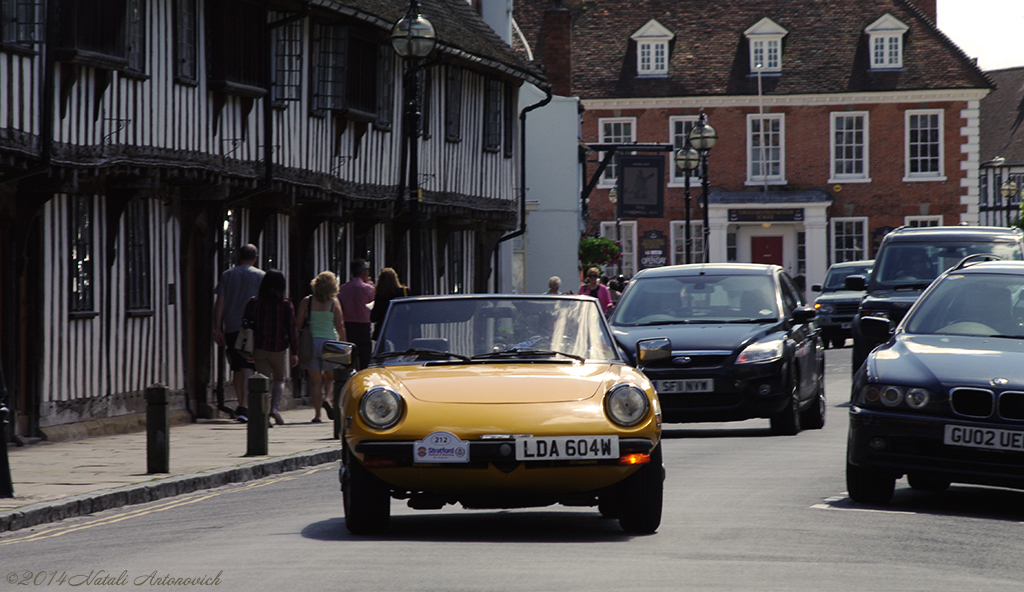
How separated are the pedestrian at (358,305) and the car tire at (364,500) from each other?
34.8ft

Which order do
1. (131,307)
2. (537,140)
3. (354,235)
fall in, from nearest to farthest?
(131,307), (354,235), (537,140)

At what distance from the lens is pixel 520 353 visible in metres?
8.81

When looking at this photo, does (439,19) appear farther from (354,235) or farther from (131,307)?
(131,307)

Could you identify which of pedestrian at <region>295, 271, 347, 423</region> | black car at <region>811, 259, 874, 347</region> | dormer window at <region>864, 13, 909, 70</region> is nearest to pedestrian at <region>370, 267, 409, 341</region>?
pedestrian at <region>295, 271, 347, 423</region>

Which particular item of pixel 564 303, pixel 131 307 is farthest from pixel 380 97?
pixel 564 303

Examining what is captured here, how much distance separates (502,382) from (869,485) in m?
2.66

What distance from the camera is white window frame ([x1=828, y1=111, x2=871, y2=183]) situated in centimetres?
5541

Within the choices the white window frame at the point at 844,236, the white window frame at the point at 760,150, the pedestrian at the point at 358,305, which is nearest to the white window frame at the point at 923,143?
the white window frame at the point at 844,236

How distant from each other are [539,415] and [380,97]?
18273 mm

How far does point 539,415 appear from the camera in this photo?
8008 millimetres

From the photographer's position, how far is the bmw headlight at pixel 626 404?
8.08 metres

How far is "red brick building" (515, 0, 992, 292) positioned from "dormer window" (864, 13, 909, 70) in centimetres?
4

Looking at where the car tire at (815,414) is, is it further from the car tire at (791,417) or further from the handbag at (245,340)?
the handbag at (245,340)

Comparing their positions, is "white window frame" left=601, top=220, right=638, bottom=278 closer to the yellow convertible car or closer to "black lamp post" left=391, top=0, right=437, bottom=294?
"black lamp post" left=391, top=0, right=437, bottom=294
